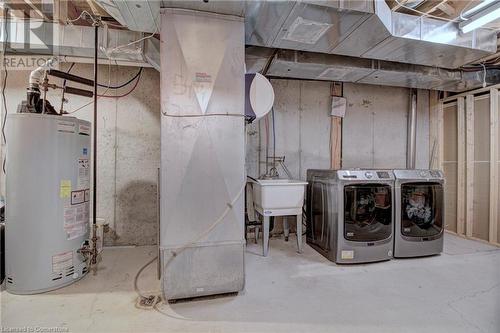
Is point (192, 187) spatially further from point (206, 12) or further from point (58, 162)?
point (206, 12)

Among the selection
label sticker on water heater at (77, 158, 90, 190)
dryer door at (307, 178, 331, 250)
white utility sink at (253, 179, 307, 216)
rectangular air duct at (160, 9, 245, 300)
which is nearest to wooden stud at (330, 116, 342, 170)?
dryer door at (307, 178, 331, 250)

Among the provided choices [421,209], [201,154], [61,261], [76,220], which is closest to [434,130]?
[421,209]

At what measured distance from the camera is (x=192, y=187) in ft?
6.20

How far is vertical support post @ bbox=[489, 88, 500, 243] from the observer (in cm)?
326

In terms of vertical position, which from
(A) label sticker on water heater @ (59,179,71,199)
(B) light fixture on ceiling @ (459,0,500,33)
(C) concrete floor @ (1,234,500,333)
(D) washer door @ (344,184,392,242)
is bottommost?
(C) concrete floor @ (1,234,500,333)

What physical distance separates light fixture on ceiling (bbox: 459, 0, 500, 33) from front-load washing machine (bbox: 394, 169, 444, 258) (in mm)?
1481

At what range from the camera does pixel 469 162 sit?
3.58 metres

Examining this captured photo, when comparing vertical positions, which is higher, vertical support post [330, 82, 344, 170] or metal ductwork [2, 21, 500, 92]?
metal ductwork [2, 21, 500, 92]

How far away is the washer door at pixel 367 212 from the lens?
104 inches

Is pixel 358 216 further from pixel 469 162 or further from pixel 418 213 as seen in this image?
pixel 469 162

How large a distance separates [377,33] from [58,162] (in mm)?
2990

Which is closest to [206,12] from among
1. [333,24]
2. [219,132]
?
[219,132]

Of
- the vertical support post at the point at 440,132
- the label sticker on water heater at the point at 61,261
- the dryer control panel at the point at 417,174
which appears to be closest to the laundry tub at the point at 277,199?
the dryer control panel at the point at 417,174

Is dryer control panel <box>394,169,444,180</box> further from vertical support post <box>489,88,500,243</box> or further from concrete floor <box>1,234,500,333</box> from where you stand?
vertical support post <box>489,88,500,243</box>
